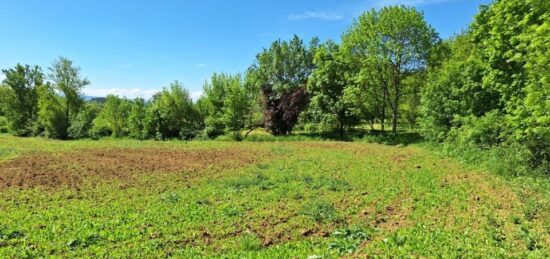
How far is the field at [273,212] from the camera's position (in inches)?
249

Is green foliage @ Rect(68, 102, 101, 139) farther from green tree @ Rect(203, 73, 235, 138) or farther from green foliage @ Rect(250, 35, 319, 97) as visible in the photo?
green foliage @ Rect(250, 35, 319, 97)

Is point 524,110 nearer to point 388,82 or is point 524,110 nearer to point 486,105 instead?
point 486,105

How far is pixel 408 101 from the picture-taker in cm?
3478

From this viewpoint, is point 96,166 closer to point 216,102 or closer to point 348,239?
point 348,239

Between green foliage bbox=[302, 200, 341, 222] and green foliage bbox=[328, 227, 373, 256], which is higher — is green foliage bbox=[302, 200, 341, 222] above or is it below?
above

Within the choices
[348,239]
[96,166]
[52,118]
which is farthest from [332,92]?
[52,118]

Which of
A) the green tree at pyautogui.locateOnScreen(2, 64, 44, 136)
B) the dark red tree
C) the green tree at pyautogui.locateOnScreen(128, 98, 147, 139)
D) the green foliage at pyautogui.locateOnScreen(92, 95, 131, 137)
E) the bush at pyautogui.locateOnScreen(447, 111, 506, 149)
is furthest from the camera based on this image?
the green tree at pyautogui.locateOnScreen(2, 64, 44, 136)

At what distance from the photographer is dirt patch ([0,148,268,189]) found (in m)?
12.8

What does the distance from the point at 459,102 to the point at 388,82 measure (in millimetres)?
11221

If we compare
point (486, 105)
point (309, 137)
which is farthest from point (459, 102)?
point (309, 137)

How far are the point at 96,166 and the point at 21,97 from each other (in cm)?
3906

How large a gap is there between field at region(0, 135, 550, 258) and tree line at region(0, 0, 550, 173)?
509 centimetres

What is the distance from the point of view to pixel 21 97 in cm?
4597

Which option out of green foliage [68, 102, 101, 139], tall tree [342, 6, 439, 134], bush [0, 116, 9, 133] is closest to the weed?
tall tree [342, 6, 439, 134]
